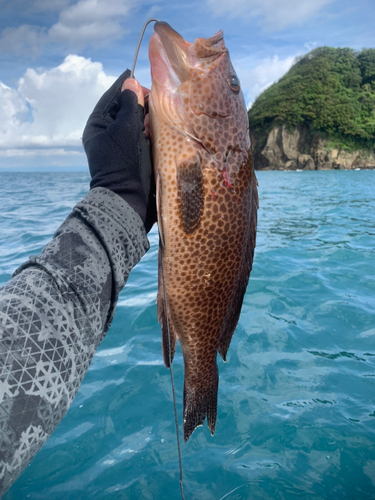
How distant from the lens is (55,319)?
127 centimetres

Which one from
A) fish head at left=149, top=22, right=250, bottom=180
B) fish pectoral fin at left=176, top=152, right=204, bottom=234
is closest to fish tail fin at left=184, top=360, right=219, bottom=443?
fish pectoral fin at left=176, top=152, right=204, bottom=234

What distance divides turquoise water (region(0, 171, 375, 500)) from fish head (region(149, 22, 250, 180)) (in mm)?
2116

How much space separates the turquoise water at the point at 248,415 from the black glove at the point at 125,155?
1.86m

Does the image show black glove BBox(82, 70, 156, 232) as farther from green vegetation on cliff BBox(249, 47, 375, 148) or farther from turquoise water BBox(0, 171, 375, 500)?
green vegetation on cliff BBox(249, 47, 375, 148)

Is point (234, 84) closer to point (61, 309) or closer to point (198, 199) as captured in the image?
point (198, 199)

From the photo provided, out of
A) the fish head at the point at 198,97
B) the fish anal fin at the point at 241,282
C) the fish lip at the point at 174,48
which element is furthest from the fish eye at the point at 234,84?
the fish anal fin at the point at 241,282

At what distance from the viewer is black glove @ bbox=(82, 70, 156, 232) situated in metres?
1.83

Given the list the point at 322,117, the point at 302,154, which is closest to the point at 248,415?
the point at 302,154

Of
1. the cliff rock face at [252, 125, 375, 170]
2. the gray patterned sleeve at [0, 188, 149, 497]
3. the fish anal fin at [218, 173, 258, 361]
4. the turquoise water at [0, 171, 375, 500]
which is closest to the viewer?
the gray patterned sleeve at [0, 188, 149, 497]

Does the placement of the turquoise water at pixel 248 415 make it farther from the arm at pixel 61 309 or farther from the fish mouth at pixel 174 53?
the fish mouth at pixel 174 53

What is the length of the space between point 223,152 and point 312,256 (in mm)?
5664

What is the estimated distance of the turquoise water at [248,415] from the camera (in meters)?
2.34

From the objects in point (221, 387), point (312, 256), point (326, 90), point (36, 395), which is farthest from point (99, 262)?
point (326, 90)

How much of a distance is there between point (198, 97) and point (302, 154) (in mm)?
69767
